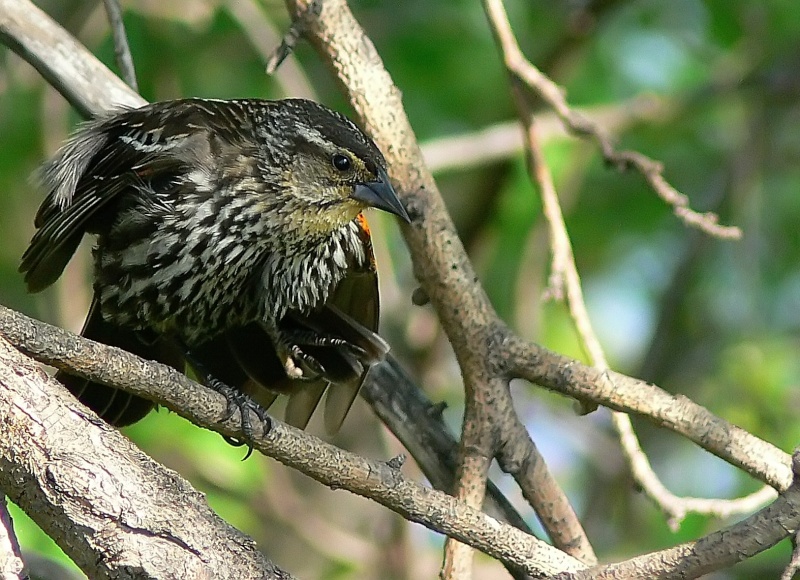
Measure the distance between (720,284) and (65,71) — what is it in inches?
162

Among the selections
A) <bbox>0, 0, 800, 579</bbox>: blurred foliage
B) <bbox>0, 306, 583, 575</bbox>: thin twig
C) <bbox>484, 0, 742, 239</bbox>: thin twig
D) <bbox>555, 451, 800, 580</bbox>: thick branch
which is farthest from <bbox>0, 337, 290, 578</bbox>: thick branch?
<bbox>0, 0, 800, 579</bbox>: blurred foliage

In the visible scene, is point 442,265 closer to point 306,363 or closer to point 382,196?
point 382,196

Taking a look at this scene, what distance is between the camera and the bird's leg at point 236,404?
2.41 meters

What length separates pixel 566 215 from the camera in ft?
19.3

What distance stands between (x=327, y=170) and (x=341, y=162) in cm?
7

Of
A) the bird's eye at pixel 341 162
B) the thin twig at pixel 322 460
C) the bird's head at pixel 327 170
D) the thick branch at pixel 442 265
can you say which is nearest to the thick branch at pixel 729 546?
the thin twig at pixel 322 460

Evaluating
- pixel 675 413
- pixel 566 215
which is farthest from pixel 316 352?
pixel 566 215

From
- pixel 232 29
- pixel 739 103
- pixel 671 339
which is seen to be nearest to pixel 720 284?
pixel 671 339

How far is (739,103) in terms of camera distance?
19.2 ft

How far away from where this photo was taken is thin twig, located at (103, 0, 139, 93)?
3.59 meters

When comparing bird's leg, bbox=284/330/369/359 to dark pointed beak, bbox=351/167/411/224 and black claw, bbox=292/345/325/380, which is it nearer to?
black claw, bbox=292/345/325/380

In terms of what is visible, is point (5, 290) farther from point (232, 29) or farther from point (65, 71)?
point (65, 71)

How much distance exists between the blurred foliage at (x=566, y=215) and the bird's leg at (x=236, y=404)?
1031 mm

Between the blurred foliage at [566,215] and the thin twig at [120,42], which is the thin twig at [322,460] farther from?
the blurred foliage at [566,215]
